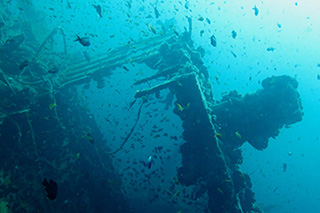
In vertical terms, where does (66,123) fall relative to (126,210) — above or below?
above

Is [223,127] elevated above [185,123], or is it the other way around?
[185,123]

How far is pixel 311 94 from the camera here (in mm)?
95062

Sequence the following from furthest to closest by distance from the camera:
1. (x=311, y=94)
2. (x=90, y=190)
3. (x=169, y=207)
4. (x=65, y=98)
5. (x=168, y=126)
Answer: (x=311, y=94)
(x=168, y=126)
(x=169, y=207)
(x=65, y=98)
(x=90, y=190)

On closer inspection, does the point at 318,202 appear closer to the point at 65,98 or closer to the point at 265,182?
the point at 265,182

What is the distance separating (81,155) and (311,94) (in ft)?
361

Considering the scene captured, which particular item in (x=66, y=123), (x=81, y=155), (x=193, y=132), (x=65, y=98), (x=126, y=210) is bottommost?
(x=126, y=210)

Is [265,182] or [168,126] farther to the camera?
[265,182]

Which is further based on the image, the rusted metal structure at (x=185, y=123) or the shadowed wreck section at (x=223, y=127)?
the rusted metal structure at (x=185, y=123)

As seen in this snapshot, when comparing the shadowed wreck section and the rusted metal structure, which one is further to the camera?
the rusted metal structure

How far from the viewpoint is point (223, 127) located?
9969mm

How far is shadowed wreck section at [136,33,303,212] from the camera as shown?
783cm

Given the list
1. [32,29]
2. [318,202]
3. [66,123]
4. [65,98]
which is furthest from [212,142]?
[318,202]

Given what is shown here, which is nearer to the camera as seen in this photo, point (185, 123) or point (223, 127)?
point (185, 123)

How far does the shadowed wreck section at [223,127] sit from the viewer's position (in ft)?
25.7
